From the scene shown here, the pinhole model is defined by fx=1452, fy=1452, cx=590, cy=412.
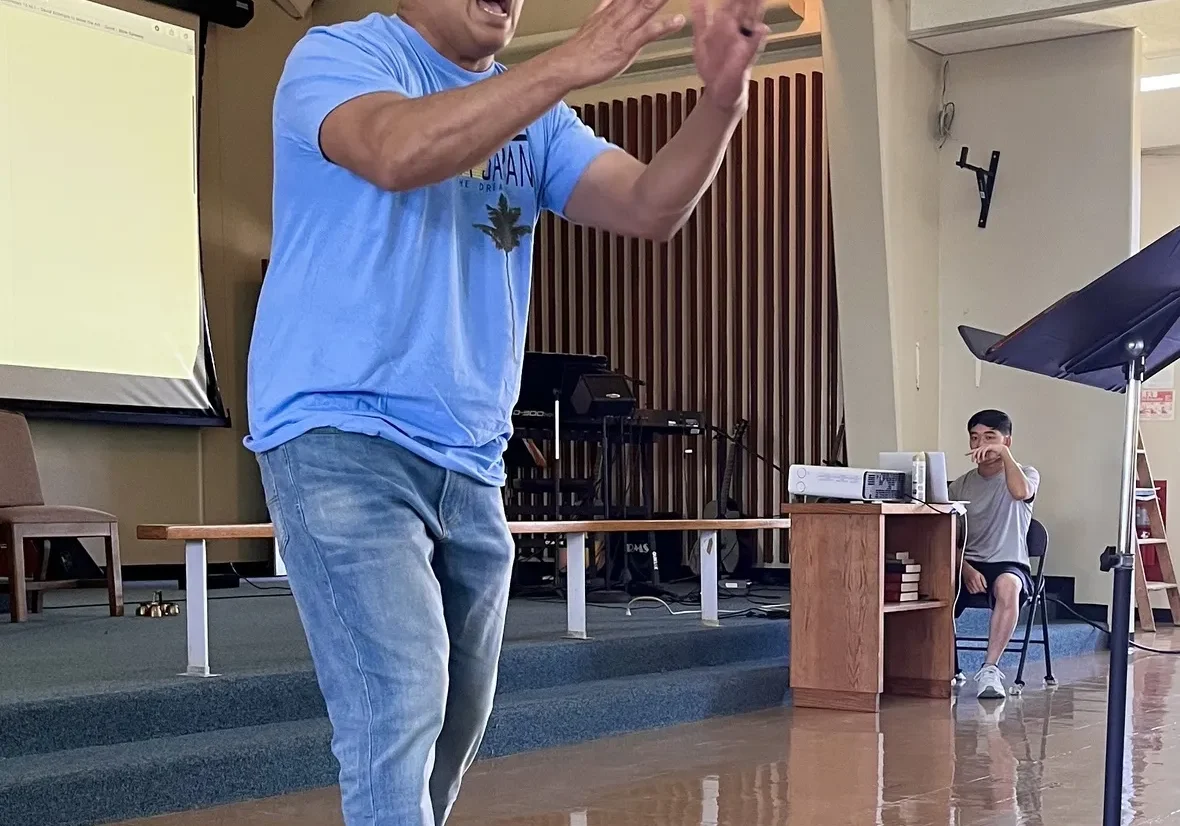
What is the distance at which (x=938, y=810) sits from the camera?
356 centimetres

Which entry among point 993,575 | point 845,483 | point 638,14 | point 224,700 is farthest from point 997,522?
point 638,14

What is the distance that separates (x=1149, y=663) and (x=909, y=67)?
314cm

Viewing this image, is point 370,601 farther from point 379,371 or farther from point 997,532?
point 997,532

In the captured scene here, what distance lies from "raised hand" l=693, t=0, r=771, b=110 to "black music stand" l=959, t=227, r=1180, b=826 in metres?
0.89

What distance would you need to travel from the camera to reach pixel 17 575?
216 inches

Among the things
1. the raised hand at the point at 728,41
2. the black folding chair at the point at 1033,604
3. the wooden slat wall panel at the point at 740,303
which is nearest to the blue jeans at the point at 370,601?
the raised hand at the point at 728,41

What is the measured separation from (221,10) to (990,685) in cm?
562

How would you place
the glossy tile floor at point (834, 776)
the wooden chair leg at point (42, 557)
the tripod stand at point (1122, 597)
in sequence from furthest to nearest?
the wooden chair leg at point (42, 557)
the glossy tile floor at point (834, 776)
the tripod stand at point (1122, 597)

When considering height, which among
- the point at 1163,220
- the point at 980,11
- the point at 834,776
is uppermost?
the point at 980,11

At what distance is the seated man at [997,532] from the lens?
18.8ft

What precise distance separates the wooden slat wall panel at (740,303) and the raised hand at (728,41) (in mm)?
7160

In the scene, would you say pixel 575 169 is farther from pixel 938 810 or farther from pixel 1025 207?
pixel 1025 207

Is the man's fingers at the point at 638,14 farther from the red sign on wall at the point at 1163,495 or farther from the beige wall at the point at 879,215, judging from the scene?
the red sign on wall at the point at 1163,495

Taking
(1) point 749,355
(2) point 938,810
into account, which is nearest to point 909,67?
(1) point 749,355
